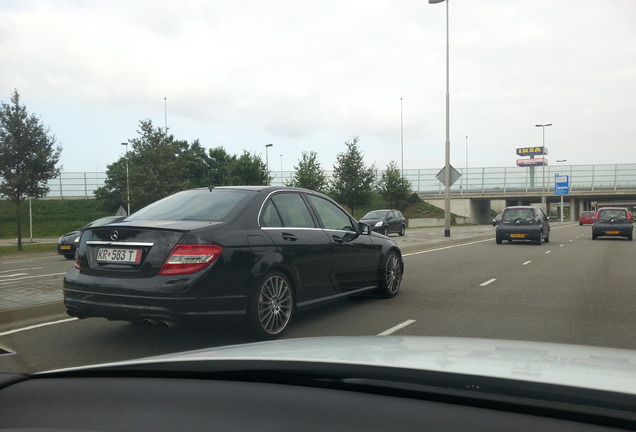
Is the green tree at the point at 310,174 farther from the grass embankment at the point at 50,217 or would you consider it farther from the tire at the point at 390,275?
the tire at the point at 390,275

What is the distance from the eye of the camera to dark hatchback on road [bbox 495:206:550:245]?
23000 millimetres

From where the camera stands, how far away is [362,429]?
5.25ft

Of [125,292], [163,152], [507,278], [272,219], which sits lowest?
[507,278]

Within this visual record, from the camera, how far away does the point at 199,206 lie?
5895 millimetres

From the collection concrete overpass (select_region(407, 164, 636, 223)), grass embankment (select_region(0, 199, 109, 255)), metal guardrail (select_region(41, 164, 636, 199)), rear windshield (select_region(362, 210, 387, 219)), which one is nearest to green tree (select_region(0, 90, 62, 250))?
grass embankment (select_region(0, 199, 109, 255))

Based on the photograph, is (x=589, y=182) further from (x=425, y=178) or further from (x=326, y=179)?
(x=326, y=179)

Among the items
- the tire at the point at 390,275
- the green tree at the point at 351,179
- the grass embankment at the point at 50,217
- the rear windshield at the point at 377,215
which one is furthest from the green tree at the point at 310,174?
the tire at the point at 390,275

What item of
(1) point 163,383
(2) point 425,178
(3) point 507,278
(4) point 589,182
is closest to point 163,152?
(3) point 507,278

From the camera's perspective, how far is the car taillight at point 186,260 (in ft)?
16.3

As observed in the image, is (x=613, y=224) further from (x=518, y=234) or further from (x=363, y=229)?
(x=363, y=229)

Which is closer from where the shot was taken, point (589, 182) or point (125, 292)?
point (125, 292)

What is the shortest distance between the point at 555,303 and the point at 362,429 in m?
7.34

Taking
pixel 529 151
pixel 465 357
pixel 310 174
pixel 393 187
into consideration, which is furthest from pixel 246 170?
pixel 529 151

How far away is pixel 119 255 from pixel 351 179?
37.7 m
